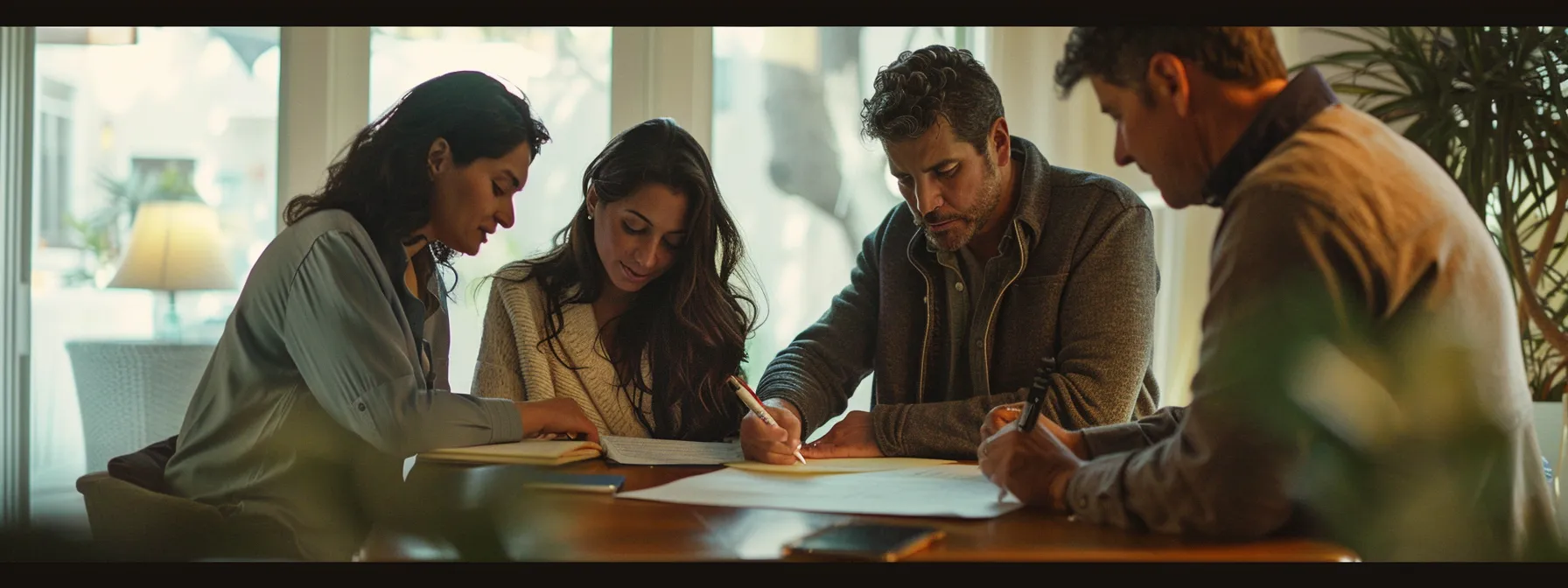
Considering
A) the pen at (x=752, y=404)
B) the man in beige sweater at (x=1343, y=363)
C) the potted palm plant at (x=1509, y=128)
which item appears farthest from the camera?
the potted palm plant at (x=1509, y=128)

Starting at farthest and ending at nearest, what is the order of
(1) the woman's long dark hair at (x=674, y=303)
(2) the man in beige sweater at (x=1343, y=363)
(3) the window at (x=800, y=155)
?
(3) the window at (x=800, y=155)
(1) the woman's long dark hair at (x=674, y=303)
(2) the man in beige sweater at (x=1343, y=363)

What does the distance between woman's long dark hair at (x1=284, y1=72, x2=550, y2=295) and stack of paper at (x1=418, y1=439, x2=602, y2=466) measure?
261 millimetres

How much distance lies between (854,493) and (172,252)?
233 centimetres

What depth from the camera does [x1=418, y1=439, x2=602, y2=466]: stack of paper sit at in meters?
1.37

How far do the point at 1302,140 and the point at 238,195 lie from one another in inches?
108

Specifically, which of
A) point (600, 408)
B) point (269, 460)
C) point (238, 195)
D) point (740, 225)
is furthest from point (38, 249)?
point (269, 460)

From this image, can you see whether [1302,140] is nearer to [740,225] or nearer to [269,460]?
[269,460]

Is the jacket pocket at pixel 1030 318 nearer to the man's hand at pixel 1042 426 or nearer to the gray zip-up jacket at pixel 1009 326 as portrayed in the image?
the gray zip-up jacket at pixel 1009 326

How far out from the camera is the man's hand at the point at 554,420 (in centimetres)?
151

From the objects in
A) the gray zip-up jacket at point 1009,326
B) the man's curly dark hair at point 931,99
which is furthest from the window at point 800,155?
the man's curly dark hair at point 931,99

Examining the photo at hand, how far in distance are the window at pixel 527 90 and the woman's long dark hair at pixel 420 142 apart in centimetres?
156

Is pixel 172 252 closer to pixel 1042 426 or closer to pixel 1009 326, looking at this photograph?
pixel 1009 326

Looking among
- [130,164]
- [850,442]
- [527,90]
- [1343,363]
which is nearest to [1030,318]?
[850,442]
